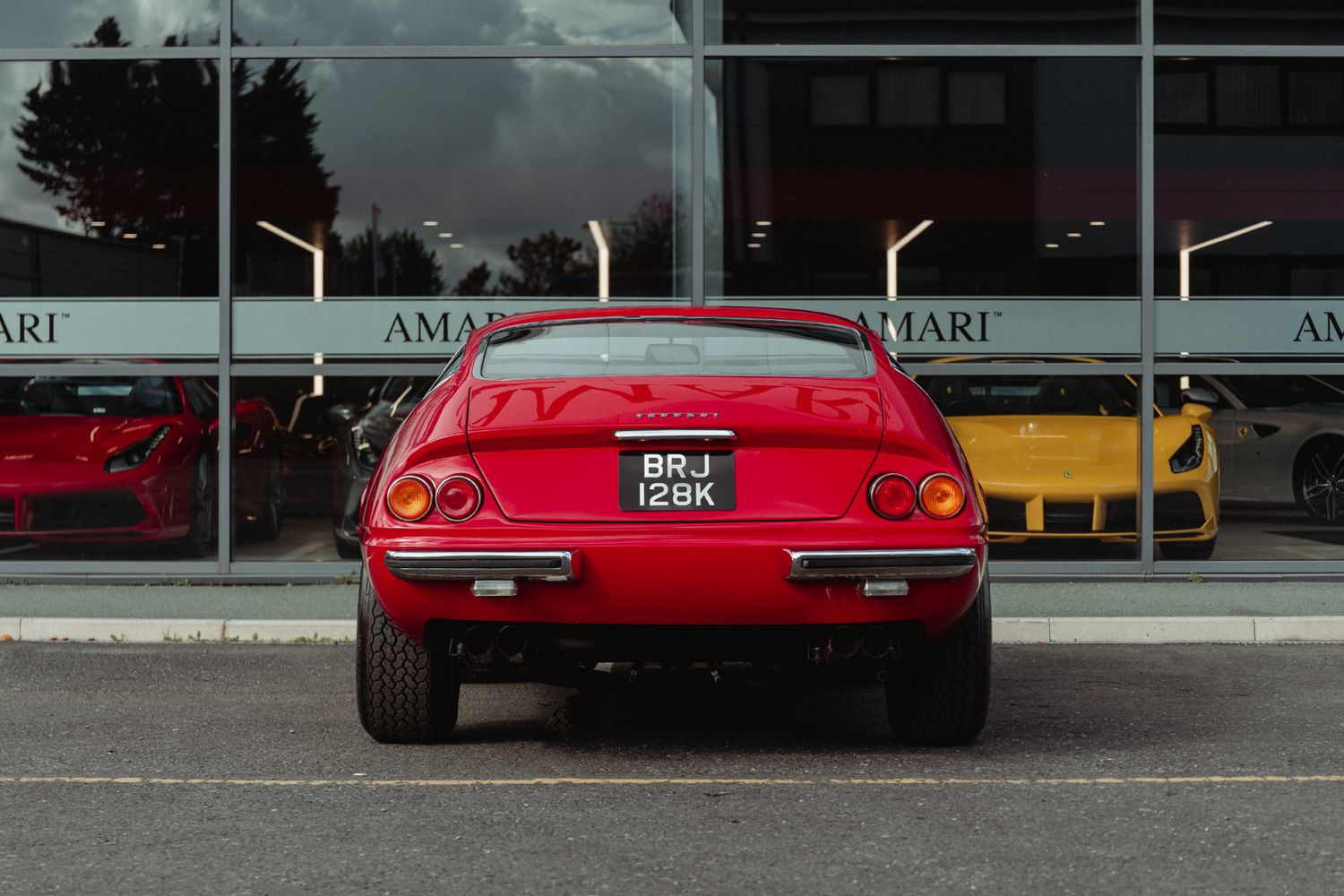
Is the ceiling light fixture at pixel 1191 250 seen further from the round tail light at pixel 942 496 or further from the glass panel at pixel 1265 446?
the round tail light at pixel 942 496

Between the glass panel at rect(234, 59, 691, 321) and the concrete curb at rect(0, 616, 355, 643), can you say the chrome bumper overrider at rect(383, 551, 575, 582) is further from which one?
the glass panel at rect(234, 59, 691, 321)

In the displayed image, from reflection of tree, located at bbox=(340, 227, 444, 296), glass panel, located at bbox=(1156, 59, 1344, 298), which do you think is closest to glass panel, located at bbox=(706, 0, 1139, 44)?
glass panel, located at bbox=(1156, 59, 1344, 298)

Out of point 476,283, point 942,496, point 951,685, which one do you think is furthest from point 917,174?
point 942,496

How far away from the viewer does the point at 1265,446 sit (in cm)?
1040

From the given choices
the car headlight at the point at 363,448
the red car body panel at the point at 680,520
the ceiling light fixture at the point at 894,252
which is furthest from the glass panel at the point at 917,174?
the red car body panel at the point at 680,520

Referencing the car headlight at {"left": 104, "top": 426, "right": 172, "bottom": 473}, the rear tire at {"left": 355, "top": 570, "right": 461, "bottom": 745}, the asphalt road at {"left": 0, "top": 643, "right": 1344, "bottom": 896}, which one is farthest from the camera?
the car headlight at {"left": 104, "top": 426, "right": 172, "bottom": 473}

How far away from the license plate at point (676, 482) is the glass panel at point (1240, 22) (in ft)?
24.3

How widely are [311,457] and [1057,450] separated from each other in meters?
4.93

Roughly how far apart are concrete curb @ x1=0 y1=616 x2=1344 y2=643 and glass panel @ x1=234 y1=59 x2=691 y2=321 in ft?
9.92

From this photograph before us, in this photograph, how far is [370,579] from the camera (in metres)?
4.78

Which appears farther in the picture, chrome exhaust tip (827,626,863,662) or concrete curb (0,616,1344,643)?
concrete curb (0,616,1344,643)

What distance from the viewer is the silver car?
34.0ft

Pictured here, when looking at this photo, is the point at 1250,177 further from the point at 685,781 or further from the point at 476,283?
the point at 685,781

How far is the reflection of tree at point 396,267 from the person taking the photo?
10422 mm
